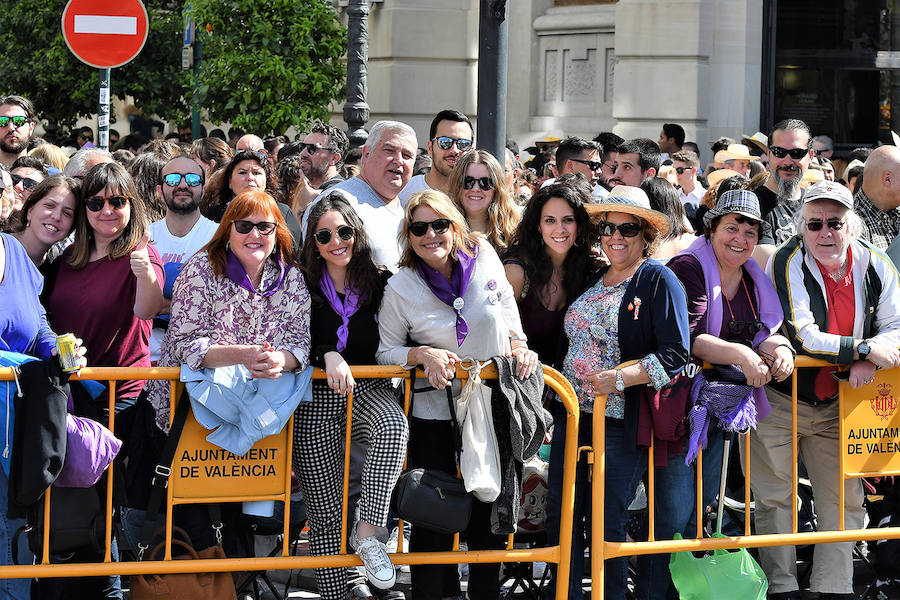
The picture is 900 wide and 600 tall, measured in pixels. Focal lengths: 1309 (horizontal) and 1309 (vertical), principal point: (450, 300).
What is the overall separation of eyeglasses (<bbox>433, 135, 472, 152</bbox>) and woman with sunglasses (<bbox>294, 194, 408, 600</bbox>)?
182 cm

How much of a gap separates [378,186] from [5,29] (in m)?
16.8

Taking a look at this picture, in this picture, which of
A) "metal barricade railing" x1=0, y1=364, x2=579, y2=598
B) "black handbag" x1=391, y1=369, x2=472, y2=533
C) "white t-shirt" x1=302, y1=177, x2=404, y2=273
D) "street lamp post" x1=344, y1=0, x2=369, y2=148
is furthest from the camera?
"street lamp post" x1=344, y1=0, x2=369, y2=148

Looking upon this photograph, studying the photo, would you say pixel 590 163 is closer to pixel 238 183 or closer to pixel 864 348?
pixel 238 183

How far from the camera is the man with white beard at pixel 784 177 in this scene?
26.4 feet

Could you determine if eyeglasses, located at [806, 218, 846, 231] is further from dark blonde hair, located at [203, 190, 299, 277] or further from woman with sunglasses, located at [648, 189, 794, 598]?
dark blonde hair, located at [203, 190, 299, 277]

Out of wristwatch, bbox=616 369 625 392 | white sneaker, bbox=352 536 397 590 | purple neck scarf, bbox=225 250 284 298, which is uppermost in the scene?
purple neck scarf, bbox=225 250 284 298

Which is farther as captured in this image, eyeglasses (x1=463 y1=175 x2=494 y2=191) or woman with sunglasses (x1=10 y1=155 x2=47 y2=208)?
woman with sunglasses (x1=10 y1=155 x2=47 y2=208)

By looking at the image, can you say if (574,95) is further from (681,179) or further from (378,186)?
(378,186)

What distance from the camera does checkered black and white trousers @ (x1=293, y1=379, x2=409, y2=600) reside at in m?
5.89

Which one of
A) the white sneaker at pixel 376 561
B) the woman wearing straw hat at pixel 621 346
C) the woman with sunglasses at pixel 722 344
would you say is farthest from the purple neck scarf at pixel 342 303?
the woman with sunglasses at pixel 722 344

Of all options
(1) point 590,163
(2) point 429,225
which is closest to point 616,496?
(2) point 429,225

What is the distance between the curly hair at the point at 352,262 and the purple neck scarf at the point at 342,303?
0.9 inches

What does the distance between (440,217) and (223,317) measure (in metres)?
1.09

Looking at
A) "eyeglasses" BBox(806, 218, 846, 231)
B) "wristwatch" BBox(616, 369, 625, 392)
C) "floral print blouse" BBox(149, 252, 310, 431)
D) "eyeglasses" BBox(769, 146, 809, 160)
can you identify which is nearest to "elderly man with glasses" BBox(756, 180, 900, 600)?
"eyeglasses" BBox(806, 218, 846, 231)
